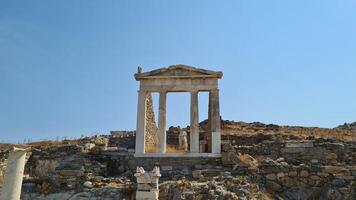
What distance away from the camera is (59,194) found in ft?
42.8

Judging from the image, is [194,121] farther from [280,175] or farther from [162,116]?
[280,175]

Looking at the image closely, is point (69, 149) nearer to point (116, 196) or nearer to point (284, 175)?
point (116, 196)

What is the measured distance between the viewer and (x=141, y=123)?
18.2 meters

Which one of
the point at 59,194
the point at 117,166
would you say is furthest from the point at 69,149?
the point at 59,194

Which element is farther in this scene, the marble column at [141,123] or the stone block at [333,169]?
the marble column at [141,123]

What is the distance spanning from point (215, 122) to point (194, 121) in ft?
3.37

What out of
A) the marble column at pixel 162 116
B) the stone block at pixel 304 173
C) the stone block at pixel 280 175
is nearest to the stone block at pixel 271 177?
the stone block at pixel 280 175

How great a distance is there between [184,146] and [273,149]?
18.3 feet

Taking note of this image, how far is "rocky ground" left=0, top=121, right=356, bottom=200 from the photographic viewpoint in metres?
12.5

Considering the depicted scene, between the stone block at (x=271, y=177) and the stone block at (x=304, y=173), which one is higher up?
the stone block at (x=304, y=173)

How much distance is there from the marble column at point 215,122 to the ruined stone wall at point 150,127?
3737 millimetres

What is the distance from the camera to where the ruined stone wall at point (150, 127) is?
20031mm

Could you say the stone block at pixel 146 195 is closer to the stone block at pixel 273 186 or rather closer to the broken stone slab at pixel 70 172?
the broken stone slab at pixel 70 172

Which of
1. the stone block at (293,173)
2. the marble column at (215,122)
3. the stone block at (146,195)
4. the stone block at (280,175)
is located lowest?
the stone block at (146,195)
